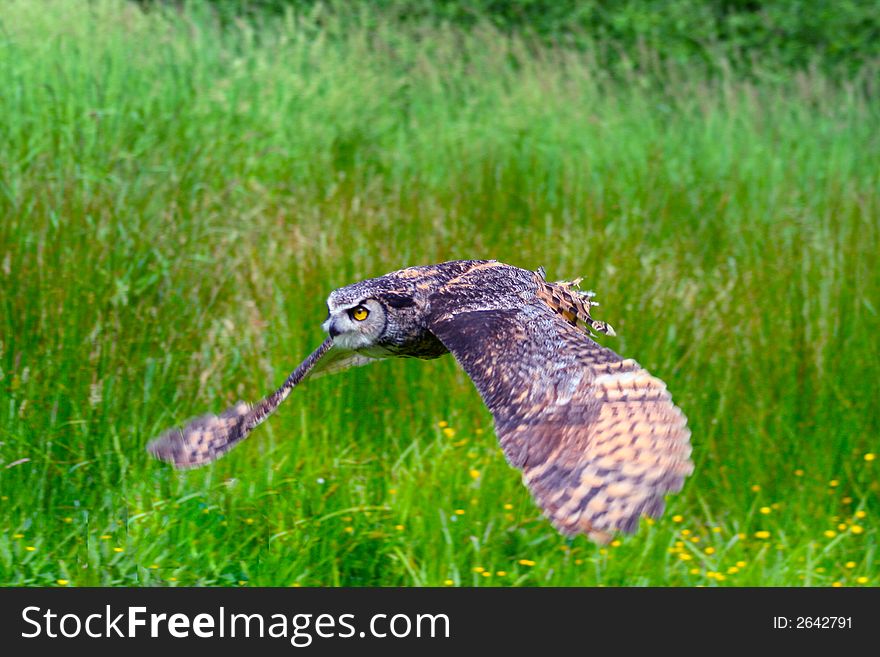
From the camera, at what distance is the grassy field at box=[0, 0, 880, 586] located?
3828mm

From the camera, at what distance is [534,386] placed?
300cm

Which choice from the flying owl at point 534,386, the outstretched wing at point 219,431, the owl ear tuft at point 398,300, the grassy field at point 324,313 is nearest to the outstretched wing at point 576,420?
the flying owl at point 534,386

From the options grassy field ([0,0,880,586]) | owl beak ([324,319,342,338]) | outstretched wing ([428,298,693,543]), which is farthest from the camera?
grassy field ([0,0,880,586])

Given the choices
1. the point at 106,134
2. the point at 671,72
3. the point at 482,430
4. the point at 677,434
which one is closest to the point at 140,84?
the point at 106,134

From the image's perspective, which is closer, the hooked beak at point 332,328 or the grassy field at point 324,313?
the hooked beak at point 332,328

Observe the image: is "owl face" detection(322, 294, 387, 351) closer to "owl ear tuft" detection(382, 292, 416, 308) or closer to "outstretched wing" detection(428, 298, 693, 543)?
"owl ear tuft" detection(382, 292, 416, 308)

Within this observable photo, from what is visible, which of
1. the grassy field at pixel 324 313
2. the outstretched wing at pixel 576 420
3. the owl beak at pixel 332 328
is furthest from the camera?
the grassy field at pixel 324 313

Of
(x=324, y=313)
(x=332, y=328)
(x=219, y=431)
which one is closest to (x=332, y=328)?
(x=332, y=328)

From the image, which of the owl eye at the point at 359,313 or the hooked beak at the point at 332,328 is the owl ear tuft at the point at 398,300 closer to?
the owl eye at the point at 359,313

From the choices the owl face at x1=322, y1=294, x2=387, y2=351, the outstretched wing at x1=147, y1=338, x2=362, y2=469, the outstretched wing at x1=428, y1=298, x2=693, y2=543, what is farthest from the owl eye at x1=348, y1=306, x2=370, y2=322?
the outstretched wing at x1=428, y1=298, x2=693, y2=543

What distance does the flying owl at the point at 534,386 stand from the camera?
8.73ft

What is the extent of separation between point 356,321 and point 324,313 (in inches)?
45.5

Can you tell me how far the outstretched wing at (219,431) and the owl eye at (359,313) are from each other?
0.12 metres

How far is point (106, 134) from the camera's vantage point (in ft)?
19.5
